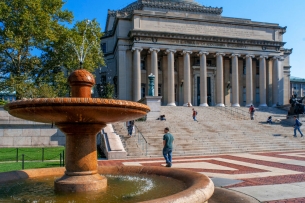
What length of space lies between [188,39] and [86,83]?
42.5m

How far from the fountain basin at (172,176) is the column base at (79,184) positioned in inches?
80.5

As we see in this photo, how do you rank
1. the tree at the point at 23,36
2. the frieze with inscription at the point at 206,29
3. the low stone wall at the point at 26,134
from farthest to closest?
the frieze with inscription at the point at 206,29 → the tree at the point at 23,36 → the low stone wall at the point at 26,134

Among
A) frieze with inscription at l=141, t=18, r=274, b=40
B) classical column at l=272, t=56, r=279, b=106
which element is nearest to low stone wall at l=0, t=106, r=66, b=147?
frieze with inscription at l=141, t=18, r=274, b=40

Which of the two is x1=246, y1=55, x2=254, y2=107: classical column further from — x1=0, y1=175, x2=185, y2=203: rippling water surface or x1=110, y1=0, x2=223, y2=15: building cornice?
x1=0, y1=175, x2=185, y2=203: rippling water surface

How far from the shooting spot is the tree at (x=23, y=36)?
30.8m

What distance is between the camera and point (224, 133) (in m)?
25.7

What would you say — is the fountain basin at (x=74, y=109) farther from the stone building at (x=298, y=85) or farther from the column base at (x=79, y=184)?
the stone building at (x=298, y=85)

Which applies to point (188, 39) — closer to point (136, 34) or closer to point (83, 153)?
point (136, 34)

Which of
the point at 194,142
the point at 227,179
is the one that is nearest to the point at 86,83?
the point at 227,179

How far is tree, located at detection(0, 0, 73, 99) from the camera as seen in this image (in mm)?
30797

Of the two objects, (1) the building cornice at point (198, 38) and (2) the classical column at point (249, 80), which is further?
(2) the classical column at point (249, 80)

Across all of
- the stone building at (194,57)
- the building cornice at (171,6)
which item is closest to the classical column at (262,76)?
the stone building at (194,57)

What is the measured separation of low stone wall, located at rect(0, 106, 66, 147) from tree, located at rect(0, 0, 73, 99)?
6.27 metres

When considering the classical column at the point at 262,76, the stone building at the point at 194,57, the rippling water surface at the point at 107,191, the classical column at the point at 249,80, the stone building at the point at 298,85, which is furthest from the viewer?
the stone building at the point at 298,85
